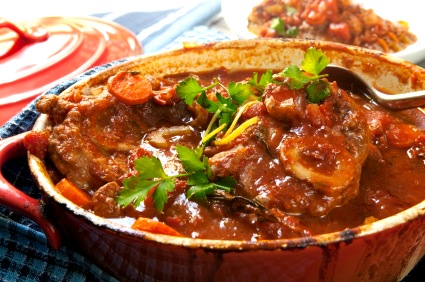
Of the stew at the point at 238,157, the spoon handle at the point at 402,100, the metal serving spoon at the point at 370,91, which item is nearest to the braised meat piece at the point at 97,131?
the stew at the point at 238,157

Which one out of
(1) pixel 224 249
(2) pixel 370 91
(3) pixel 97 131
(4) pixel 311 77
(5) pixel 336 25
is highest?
(4) pixel 311 77

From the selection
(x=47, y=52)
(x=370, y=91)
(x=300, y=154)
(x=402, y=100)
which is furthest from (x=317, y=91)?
(x=47, y=52)

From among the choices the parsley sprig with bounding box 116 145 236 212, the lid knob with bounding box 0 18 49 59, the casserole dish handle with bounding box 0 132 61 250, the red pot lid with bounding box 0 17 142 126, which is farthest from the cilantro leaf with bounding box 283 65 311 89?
the lid knob with bounding box 0 18 49 59

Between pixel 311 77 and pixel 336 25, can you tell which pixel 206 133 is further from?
pixel 336 25

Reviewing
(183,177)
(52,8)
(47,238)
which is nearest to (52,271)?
(47,238)

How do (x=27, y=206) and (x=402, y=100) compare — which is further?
(x=402, y=100)

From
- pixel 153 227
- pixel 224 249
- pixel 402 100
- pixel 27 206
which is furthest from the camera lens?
pixel 402 100
